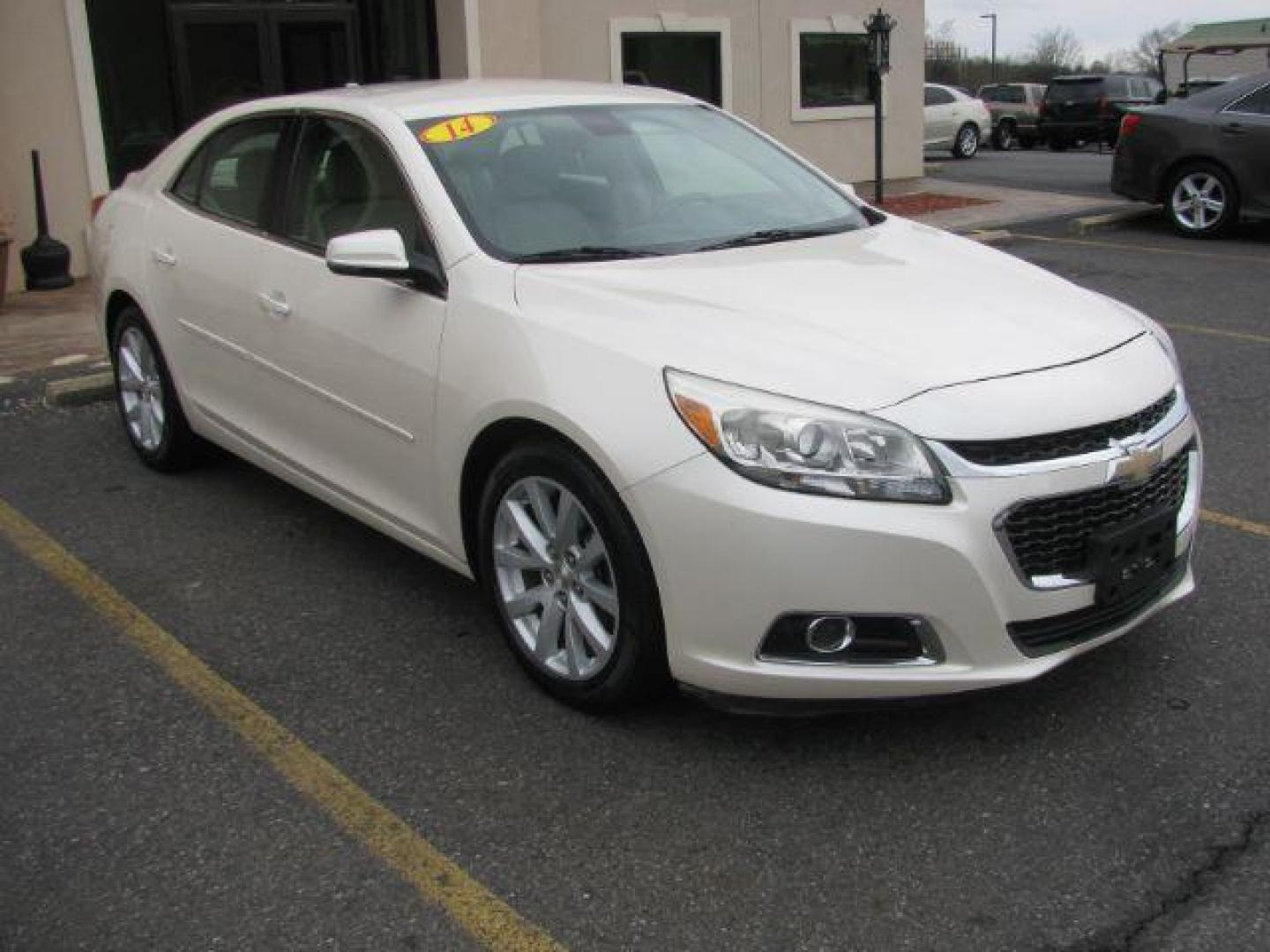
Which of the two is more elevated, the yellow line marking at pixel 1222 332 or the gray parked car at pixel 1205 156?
the gray parked car at pixel 1205 156

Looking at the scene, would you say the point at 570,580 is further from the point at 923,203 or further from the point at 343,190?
the point at 923,203

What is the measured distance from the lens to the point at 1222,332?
8133 mm

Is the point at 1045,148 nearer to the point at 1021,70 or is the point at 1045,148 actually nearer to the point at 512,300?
the point at 512,300

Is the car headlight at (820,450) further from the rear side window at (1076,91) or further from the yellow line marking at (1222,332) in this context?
the rear side window at (1076,91)

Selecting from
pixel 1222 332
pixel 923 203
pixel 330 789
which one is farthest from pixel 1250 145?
pixel 330 789

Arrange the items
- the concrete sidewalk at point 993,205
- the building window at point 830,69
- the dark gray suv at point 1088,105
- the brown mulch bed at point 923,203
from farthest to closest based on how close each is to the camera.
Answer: the dark gray suv at point 1088,105 → the building window at point 830,69 → the brown mulch bed at point 923,203 → the concrete sidewalk at point 993,205

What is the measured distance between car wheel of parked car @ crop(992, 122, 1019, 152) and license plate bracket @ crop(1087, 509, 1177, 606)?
2897cm

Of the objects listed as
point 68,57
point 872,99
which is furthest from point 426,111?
point 872,99

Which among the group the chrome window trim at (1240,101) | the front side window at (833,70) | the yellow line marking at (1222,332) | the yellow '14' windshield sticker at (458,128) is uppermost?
the front side window at (833,70)

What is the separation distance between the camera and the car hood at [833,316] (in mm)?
3138

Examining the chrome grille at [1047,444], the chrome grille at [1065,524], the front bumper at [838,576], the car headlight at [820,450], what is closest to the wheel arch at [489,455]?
the front bumper at [838,576]

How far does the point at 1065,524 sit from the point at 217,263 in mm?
3144

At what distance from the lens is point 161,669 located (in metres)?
3.88

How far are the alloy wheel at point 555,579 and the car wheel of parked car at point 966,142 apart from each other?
77.4 ft
